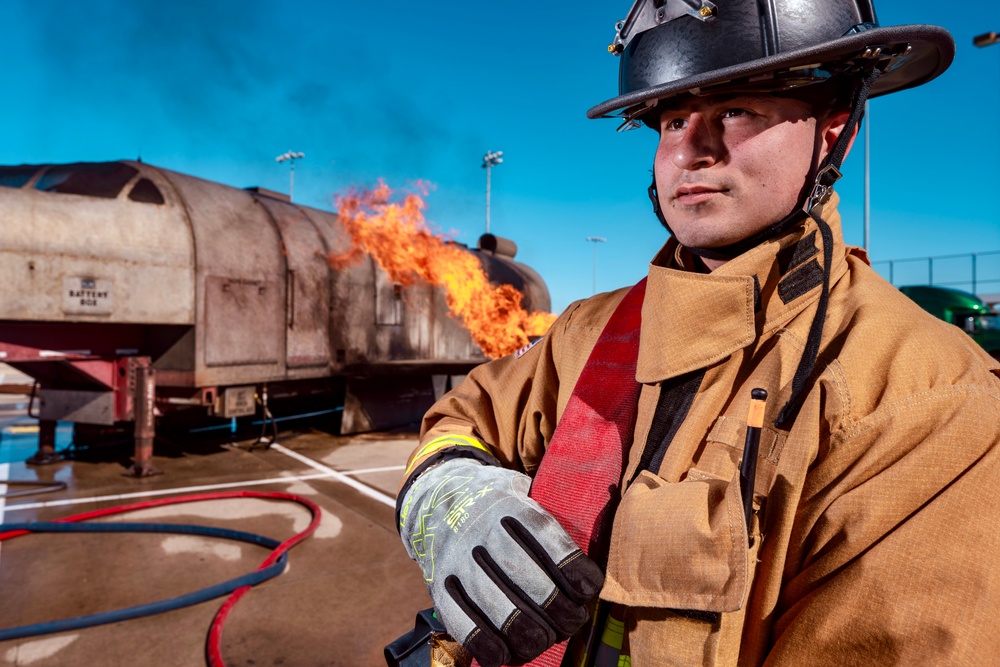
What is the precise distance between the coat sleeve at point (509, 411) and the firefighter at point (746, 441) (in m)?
0.04

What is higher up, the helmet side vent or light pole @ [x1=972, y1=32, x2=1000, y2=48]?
light pole @ [x1=972, y1=32, x2=1000, y2=48]

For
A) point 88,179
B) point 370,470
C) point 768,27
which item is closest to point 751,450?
point 768,27

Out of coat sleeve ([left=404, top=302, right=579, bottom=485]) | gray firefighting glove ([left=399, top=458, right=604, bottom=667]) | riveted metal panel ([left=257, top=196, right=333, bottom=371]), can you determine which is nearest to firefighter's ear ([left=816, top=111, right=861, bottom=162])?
coat sleeve ([left=404, top=302, right=579, bottom=485])

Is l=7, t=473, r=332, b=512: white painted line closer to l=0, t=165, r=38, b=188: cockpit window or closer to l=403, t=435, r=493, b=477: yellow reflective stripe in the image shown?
l=0, t=165, r=38, b=188: cockpit window

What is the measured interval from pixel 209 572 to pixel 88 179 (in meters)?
5.17

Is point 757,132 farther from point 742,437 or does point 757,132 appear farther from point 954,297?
point 954,297

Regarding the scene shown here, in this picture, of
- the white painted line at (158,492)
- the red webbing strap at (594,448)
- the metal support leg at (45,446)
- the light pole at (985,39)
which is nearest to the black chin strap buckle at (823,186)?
the red webbing strap at (594,448)

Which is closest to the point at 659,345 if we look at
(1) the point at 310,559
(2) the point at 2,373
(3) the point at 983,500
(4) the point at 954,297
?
(3) the point at 983,500

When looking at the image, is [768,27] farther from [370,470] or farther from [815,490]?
[370,470]

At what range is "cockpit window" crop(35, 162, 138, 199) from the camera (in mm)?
6695

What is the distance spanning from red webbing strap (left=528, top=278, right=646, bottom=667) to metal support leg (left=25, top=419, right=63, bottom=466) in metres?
8.59

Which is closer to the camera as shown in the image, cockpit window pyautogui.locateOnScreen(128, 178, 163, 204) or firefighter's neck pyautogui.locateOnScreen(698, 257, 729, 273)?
firefighter's neck pyautogui.locateOnScreen(698, 257, 729, 273)

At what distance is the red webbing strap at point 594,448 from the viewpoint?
4.46ft

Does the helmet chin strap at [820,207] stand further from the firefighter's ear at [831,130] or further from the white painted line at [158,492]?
the white painted line at [158,492]
